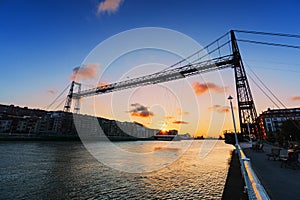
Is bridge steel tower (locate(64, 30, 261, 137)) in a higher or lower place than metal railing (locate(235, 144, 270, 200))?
higher

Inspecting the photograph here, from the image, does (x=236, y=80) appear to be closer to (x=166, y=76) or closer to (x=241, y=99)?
(x=241, y=99)

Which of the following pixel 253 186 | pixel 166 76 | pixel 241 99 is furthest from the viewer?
pixel 166 76

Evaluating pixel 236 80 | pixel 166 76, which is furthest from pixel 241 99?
pixel 166 76

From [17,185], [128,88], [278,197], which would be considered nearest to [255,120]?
[278,197]

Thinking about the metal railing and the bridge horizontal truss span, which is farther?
the bridge horizontal truss span

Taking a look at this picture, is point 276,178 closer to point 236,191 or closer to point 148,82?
point 236,191

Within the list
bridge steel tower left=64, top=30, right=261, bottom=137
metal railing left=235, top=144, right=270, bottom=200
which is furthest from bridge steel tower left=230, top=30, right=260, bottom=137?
metal railing left=235, top=144, right=270, bottom=200

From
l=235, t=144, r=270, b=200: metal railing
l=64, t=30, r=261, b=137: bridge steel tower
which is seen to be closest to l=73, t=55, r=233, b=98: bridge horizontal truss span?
l=64, t=30, r=261, b=137: bridge steel tower

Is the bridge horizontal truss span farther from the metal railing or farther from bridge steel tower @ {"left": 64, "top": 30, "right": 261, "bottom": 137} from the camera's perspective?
the metal railing

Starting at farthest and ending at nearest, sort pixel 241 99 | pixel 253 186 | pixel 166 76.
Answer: pixel 166 76, pixel 241 99, pixel 253 186

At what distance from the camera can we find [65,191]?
6.36 m

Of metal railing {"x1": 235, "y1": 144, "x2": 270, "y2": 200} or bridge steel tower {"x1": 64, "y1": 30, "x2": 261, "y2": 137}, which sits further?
bridge steel tower {"x1": 64, "y1": 30, "x2": 261, "y2": 137}

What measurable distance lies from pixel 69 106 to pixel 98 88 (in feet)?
52.3

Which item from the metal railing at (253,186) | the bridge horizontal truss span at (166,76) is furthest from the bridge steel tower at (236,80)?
the metal railing at (253,186)
